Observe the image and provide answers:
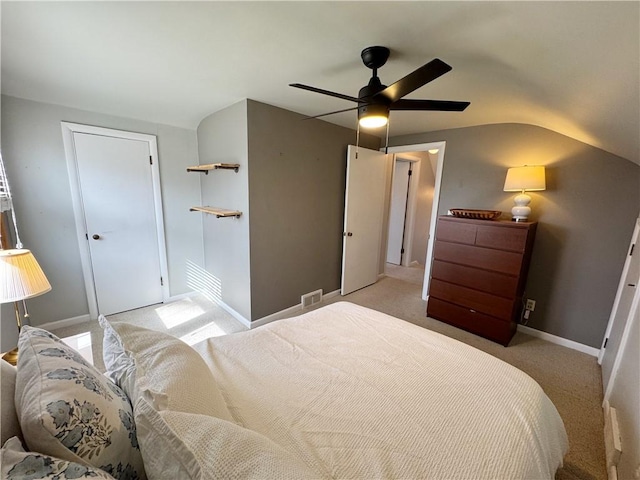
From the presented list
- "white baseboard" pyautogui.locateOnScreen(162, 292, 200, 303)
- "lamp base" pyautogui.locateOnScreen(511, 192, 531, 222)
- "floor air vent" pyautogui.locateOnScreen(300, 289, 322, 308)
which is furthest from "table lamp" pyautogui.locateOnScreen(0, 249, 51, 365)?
"lamp base" pyautogui.locateOnScreen(511, 192, 531, 222)

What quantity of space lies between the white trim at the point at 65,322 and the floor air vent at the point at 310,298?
2334mm

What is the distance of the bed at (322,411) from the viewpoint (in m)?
0.59

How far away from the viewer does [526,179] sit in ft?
8.06

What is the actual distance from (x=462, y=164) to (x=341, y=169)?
1.48 meters

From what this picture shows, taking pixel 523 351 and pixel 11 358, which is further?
pixel 523 351

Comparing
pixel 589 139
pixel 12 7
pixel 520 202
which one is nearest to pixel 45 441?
pixel 12 7

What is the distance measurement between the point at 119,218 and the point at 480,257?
3882 millimetres

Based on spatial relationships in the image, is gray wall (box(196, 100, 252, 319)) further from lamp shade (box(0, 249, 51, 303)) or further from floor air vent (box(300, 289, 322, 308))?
lamp shade (box(0, 249, 51, 303))

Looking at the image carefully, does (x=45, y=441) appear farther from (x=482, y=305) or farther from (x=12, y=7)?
(x=482, y=305)

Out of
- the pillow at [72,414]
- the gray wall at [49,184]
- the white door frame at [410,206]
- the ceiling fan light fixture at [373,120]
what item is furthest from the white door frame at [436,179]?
the pillow at [72,414]

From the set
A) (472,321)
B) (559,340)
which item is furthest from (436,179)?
(559,340)

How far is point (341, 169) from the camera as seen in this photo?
337cm

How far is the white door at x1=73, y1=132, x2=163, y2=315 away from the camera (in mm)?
2592

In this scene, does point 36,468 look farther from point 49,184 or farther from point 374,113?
point 49,184
